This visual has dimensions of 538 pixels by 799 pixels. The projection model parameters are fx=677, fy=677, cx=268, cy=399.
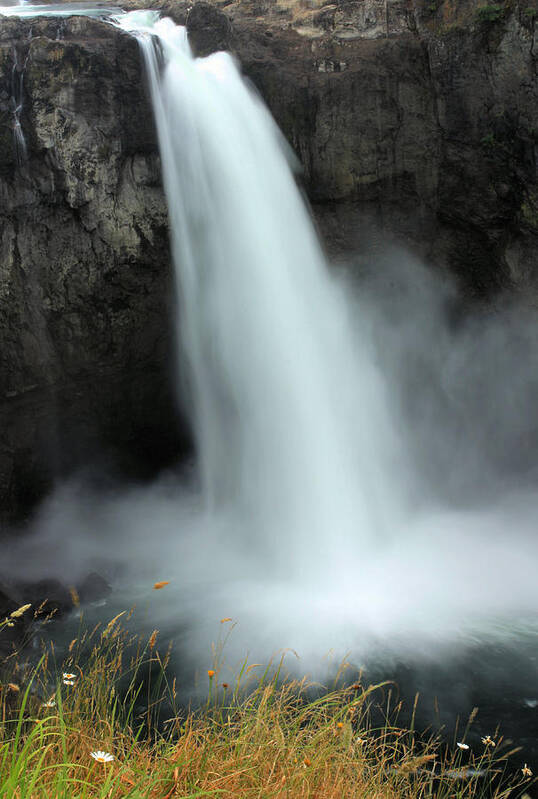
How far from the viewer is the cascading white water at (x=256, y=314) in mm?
9656

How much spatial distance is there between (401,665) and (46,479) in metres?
6.54

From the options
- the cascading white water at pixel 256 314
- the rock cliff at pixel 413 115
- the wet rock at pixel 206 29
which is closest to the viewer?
the cascading white water at pixel 256 314

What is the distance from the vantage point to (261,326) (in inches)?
396

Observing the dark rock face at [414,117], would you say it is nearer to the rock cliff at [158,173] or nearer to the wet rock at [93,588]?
the rock cliff at [158,173]

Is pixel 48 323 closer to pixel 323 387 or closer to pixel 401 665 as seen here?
pixel 323 387

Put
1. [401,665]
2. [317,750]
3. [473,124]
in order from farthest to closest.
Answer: [473,124]
[401,665]
[317,750]

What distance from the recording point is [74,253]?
9.82 metres

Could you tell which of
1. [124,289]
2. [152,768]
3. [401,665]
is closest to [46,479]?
[124,289]

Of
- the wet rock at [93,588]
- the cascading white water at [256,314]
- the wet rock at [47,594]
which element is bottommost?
the wet rock at [93,588]

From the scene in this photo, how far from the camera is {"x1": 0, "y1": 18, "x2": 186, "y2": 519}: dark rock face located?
9.16 m

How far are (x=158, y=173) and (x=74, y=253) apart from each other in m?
1.70

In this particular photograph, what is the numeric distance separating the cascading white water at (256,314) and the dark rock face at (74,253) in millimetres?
472

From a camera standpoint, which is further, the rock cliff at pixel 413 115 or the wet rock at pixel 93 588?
the rock cliff at pixel 413 115

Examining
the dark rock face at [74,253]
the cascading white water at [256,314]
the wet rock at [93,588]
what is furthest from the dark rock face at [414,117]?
the wet rock at [93,588]
